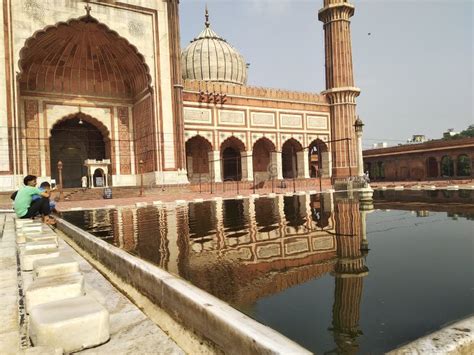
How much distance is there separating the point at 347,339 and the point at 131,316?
1273 millimetres

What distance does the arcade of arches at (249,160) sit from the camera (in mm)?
24931

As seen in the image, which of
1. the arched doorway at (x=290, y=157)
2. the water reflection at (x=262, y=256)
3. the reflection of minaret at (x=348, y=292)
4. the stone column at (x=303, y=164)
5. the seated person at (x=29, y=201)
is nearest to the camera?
the reflection of minaret at (x=348, y=292)

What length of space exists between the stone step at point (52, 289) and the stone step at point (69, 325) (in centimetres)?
24

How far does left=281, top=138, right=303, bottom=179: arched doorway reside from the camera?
28.5 meters

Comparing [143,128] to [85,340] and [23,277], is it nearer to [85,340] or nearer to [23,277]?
[23,277]

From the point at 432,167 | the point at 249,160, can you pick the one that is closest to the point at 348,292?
the point at 249,160

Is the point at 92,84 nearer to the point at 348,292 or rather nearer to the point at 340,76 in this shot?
the point at 340,76

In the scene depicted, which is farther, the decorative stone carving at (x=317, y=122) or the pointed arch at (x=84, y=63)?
the decorative stone carving at (x=317, y=122)

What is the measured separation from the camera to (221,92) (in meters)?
24.3

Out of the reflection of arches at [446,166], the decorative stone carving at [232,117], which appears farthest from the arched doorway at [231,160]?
the reflection of arches at [446,166]

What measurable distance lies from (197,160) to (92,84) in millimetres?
8365

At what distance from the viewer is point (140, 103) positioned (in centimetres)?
2175

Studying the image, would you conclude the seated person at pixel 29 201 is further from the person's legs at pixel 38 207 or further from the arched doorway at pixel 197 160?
the arched doorway at pixel 197 160

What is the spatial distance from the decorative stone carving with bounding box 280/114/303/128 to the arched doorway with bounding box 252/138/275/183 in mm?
2210
